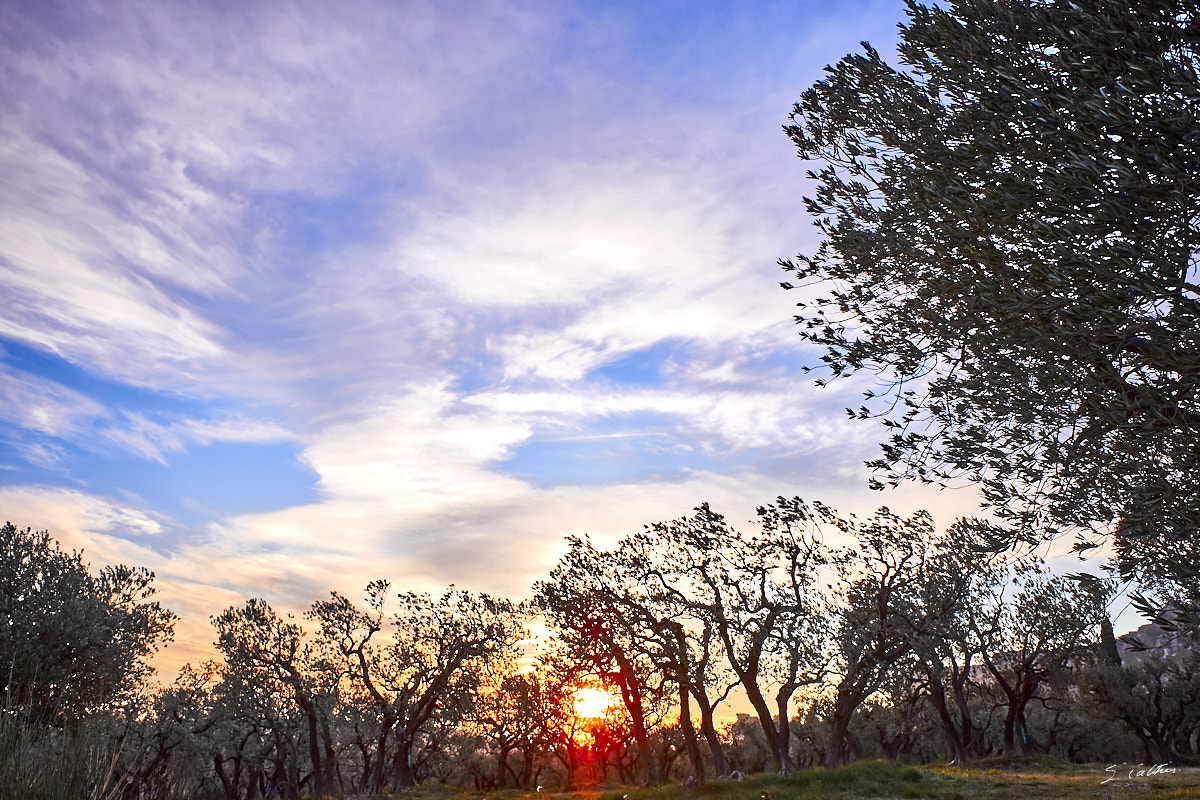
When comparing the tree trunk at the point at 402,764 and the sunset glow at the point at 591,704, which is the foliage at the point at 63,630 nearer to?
the tree trunk at the point at 402,764

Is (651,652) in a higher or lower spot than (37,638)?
lower

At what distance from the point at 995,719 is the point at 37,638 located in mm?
87783

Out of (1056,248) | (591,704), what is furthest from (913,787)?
(591,704)

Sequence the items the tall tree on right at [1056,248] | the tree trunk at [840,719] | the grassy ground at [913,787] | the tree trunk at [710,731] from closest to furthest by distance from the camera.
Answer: the tall tree on right at [1056,248] → the grassy ground at [913,787] → the tree trunk at [840,719] → the tree trunk at [710,731]

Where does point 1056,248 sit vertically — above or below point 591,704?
above

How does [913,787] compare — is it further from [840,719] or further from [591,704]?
[591,704]

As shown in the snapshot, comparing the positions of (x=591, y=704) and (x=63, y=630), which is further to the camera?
(x=591, y=704)

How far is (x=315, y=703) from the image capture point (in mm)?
56125

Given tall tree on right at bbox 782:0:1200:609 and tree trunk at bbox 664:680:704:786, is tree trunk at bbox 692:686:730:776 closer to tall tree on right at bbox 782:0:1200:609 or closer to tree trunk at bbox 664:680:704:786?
tree trunk at bbox 664:680:704:786

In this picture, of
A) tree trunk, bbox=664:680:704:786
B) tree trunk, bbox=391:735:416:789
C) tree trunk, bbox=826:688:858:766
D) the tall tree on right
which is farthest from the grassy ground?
tree trunk, bbox=391:735:416:789

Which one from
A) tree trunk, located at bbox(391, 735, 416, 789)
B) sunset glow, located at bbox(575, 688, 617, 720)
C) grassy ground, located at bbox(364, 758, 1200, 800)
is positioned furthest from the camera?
sunset glow, located at bbox(575, 688, 617, 720)

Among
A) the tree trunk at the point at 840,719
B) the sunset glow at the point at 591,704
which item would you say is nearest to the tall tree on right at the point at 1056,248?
the tree trunk at the point at 840,719

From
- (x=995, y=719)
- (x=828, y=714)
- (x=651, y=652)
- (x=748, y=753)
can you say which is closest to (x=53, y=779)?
(x=651, y=652)

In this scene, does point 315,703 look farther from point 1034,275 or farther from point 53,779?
point 1034,275
